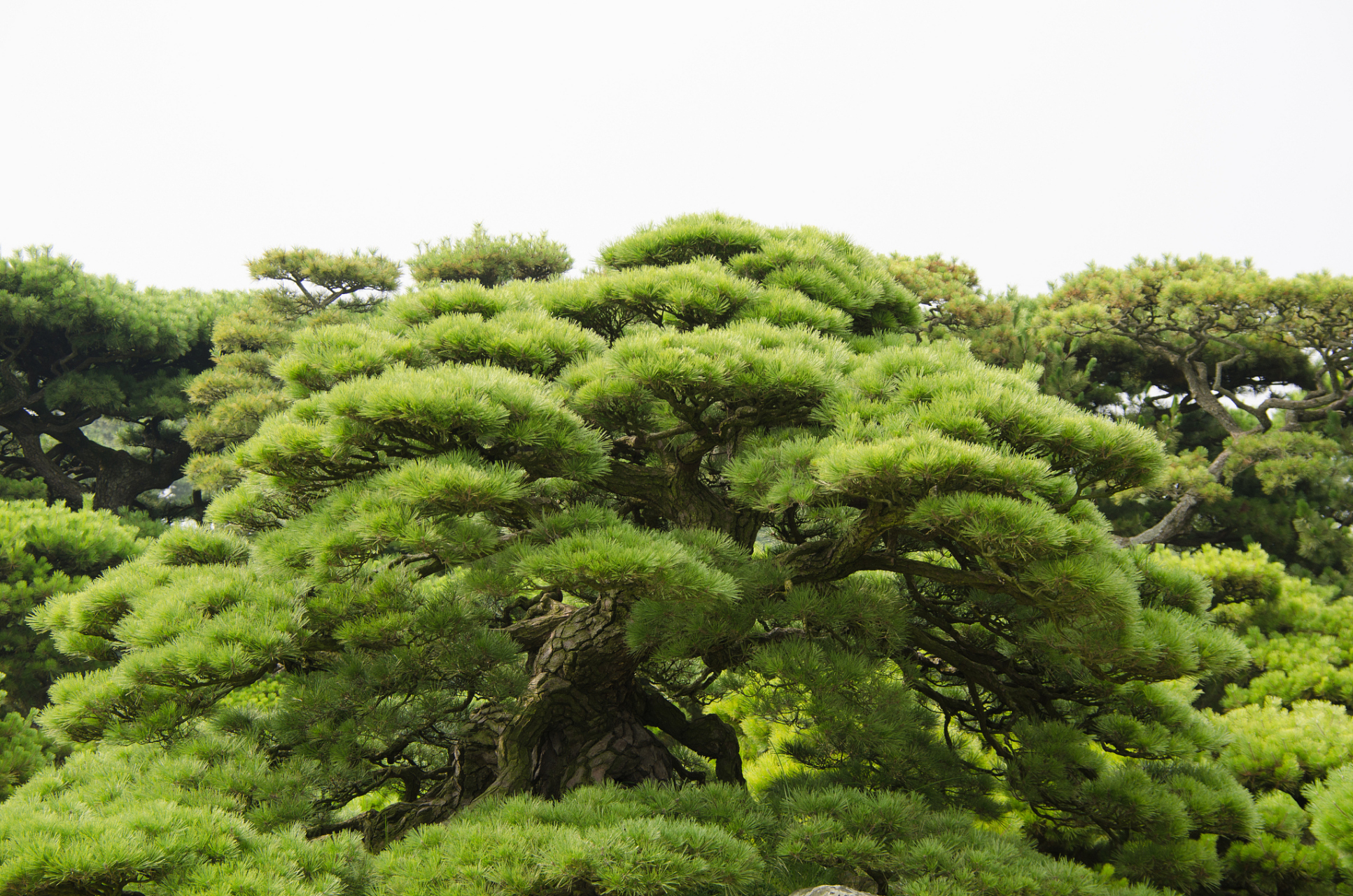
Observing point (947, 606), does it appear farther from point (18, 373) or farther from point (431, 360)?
point (18, 373)

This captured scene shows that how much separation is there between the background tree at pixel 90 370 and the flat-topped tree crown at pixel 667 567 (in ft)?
33.8

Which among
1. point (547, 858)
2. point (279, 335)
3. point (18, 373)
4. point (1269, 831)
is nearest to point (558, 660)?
point (547, 858)

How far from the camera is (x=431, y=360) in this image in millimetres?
2980

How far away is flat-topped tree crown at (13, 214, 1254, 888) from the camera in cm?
235

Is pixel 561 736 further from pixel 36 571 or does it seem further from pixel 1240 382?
pixel 1240 382

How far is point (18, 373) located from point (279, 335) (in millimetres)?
4819

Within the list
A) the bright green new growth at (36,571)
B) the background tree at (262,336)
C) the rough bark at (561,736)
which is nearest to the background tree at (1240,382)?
the rough bark at (561,736)

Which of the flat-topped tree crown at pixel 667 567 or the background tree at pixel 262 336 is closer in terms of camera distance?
the flat-topped tree crown at pixel 667 567

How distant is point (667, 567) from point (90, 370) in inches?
505

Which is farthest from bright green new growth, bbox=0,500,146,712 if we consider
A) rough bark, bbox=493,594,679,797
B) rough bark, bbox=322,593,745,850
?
rough bark, bbox=493,594,679,797

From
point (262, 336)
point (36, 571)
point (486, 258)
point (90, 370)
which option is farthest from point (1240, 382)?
point (90, 370)

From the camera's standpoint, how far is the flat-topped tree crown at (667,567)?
2.35m

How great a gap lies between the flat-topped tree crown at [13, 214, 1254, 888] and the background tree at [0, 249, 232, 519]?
10.3 metres

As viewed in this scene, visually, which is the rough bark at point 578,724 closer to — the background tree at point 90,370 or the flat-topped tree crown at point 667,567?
the flat-topped tree crown at point 667,567
